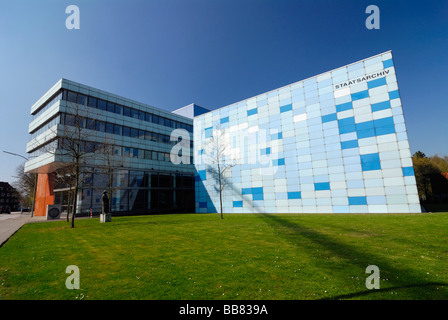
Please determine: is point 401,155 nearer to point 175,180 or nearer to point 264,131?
point 264,131

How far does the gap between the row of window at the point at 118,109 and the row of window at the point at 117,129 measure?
2739 millimetres

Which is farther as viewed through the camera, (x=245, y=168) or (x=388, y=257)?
(x=245, y=168)

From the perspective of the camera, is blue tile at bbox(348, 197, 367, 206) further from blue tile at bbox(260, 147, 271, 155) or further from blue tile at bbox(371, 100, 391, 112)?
blue tile at bbox(260, 147, 271, 155)

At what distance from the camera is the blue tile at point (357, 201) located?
Answer: 82.6 feet

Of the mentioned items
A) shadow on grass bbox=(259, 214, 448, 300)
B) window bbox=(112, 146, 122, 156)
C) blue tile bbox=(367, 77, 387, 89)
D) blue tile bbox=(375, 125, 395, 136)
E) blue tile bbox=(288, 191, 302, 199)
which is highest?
blue tile bbox=(367, 77, 387, 89)

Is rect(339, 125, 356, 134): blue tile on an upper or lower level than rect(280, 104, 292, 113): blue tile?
lower

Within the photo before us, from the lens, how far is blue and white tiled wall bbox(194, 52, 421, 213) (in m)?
→ 24.0

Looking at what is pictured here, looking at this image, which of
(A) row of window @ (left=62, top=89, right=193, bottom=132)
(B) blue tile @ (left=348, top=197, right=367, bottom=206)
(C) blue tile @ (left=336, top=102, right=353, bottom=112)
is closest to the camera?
(B) blue tile @ (left=348, top=197, right=367, bottom=206)

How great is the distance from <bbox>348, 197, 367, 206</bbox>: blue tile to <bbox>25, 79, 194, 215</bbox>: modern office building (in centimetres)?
3184

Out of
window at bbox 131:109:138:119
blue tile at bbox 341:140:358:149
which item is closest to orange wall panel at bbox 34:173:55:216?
window at bbox 131:109:138:119

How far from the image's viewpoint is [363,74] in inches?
1031

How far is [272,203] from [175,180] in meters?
25.2

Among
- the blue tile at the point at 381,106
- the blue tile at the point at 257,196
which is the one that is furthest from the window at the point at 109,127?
the blue tile at the point at 381,106
